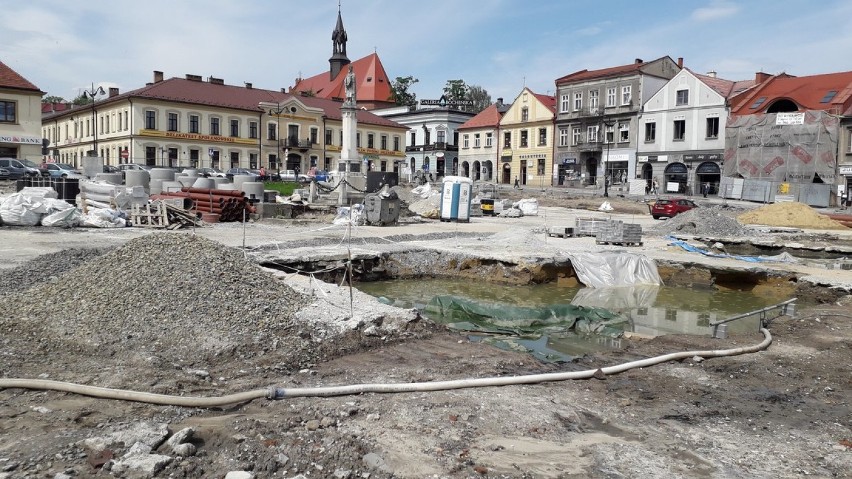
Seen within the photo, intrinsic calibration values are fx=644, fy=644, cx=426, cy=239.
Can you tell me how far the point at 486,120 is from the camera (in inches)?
2731

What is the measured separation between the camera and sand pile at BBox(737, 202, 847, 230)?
99.5ft

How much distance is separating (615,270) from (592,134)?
4439 cm

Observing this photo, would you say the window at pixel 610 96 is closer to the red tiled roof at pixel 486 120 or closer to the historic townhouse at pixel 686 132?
the historic townhouse at pixel 686 132

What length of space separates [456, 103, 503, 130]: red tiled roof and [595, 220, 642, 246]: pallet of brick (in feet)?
159

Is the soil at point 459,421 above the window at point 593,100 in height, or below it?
below

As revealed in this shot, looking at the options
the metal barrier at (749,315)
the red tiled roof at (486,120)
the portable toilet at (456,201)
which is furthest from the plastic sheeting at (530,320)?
the red tiled roof at (486,120)

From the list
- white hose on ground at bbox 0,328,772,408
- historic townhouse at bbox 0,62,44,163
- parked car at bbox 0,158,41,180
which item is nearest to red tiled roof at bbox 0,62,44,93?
historic townhouse at bbox 0,62,44,163

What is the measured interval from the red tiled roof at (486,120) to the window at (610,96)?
45.0 ft

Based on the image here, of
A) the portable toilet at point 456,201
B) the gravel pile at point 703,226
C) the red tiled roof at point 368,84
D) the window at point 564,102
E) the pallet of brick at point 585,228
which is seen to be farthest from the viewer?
the red tiled roof at point 368,84

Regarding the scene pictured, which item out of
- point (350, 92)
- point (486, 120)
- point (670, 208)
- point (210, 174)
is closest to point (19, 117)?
point (210, 174)

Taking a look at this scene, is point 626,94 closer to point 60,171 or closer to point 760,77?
point 760,77

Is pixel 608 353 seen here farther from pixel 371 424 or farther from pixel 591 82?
pixel 591 82

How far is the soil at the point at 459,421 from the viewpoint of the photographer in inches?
193

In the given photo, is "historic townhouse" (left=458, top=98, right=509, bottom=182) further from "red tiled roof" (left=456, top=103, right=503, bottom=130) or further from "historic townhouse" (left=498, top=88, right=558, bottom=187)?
"historic townhouse" (left=498, top=88, right=558, bottom=187)
